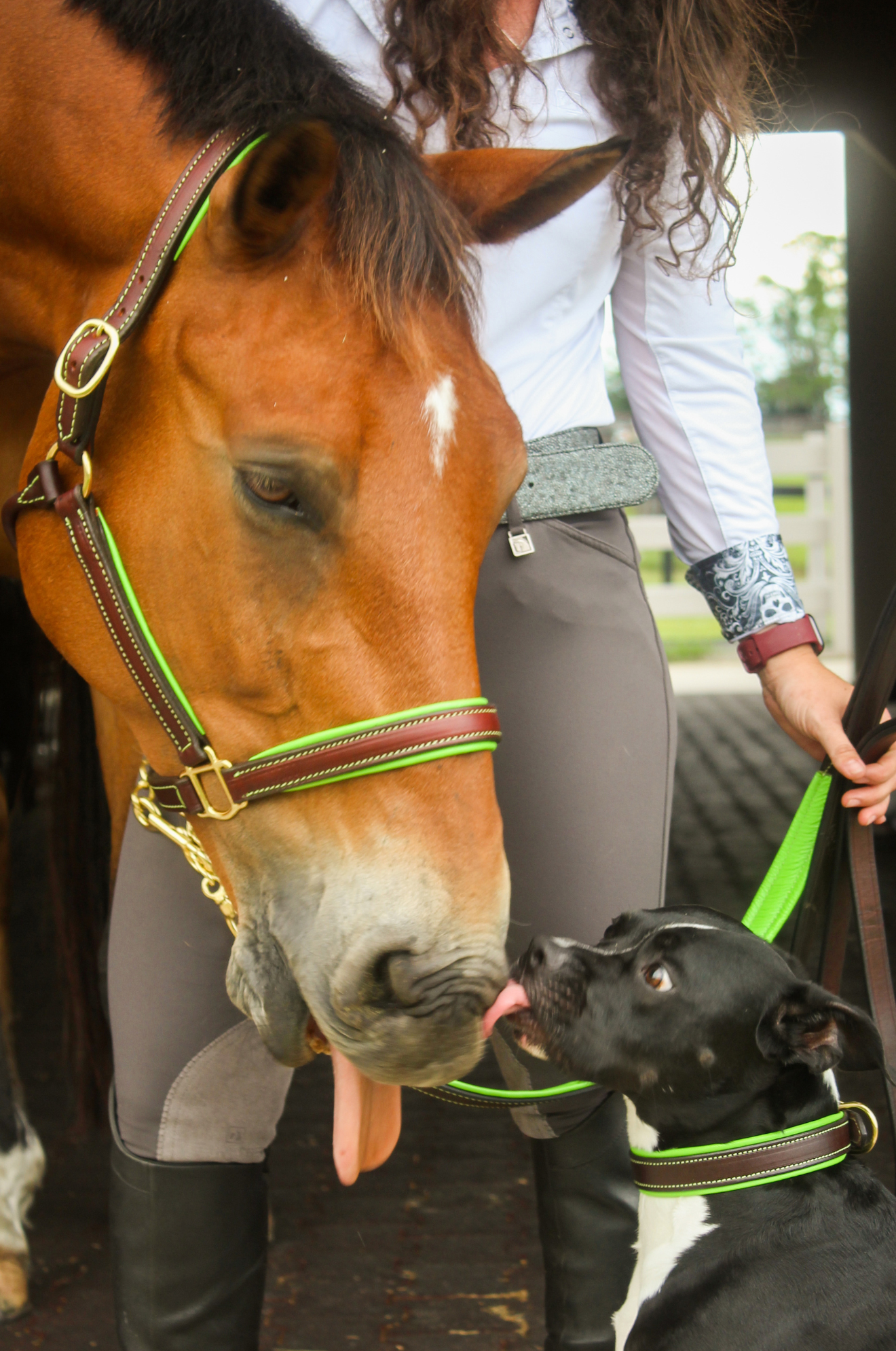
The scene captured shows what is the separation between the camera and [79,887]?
9.92 ft

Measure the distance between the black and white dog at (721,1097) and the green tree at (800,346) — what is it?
31.9 metres

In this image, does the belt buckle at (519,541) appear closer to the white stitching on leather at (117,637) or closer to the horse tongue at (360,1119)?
the white stitching on leather at (117,637)

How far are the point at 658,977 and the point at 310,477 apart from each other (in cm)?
91

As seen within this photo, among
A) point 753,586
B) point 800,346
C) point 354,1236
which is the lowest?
point 354,1236

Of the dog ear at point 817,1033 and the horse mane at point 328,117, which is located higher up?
the horse mane at point 328,117

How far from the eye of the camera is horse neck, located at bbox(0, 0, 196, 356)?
1488 mm

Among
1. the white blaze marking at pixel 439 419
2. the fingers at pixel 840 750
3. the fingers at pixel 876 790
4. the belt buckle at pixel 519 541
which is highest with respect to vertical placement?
the white blaze marking at pixel 439 419

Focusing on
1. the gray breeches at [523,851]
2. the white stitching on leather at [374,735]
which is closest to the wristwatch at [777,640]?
the gray breeches at [523,851]

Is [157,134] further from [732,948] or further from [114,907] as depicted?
[732,948]

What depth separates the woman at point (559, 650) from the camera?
166cm

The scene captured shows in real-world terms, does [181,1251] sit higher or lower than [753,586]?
lower

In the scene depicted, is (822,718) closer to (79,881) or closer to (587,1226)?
(587,1226)

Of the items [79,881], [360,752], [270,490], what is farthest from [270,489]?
[79,881]

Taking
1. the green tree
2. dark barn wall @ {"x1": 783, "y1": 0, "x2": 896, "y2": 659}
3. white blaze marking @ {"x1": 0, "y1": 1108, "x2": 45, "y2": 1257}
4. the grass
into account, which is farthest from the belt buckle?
the green tree
